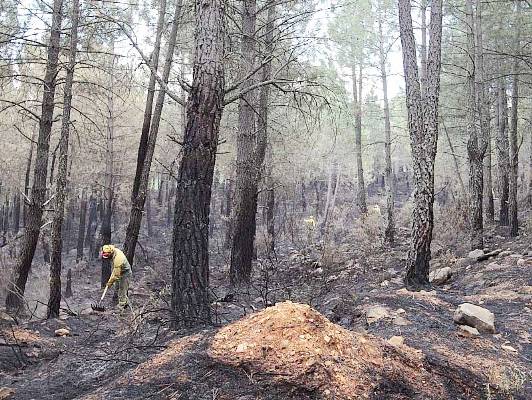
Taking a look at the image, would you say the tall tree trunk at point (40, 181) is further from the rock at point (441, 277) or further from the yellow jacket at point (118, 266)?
the rock at point (441, 277)

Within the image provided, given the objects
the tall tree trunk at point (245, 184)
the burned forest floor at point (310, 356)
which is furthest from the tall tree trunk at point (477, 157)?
the tall tree trunk at point (245, 184)

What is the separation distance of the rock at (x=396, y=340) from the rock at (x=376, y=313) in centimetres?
85

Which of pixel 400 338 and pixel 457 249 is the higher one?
pixel 457 249

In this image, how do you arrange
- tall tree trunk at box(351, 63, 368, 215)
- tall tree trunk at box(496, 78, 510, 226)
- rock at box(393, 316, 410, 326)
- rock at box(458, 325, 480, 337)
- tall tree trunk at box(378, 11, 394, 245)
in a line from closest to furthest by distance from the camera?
1. rock at box(458, 325, 480, 337)
2. rock at box(393, 316, 410, 326)
3. tall tree trunk at box(496, 78, 510, 226)
4. tall tree trunk at box(378, 11, 394, 245)
5. tall tree trunk at box(351, 63, 368, 215)

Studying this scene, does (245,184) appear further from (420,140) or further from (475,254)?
(475,254)

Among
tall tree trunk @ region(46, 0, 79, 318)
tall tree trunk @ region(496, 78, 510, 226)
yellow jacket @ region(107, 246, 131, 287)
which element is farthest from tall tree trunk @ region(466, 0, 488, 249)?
tall tree trunk @ region(46, 0, 79, 318)

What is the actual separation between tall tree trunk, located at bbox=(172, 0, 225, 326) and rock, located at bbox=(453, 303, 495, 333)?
278 centimetres

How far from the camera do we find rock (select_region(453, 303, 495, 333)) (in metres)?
5.07

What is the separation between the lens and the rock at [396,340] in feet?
14.2

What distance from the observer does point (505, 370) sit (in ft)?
13.0

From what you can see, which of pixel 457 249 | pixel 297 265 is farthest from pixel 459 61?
pixel 297 265

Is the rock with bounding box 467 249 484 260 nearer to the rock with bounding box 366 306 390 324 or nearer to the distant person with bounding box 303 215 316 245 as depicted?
the distant person with bounding box 303 215 316 245

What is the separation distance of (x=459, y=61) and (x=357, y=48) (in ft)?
13.2

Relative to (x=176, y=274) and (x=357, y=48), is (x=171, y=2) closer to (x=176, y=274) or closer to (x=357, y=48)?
(x=357, y=48)
